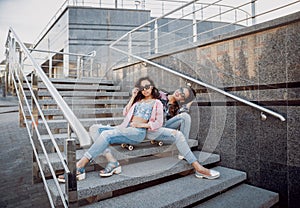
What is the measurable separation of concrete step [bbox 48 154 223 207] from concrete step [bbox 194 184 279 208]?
174 millimetres

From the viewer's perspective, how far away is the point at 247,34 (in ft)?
8.06

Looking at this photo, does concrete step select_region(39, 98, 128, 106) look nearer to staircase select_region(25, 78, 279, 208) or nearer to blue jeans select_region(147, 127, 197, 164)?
staircase select_region(25, 78, 279, 208)

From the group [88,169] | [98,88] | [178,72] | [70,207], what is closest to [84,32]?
[98,88]

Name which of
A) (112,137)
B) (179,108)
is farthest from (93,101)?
(112,137)

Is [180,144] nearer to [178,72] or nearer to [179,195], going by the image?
[179,195]

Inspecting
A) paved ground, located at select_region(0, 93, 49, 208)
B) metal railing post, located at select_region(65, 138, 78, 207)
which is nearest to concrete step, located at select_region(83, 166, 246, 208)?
metal railing post, located at select_region(65, 138, 78, 207)

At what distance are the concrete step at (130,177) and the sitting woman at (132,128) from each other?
79 millimetres

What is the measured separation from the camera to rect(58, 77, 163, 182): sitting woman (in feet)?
6.10

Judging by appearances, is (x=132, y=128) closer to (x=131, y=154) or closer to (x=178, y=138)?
(x=131, y=154)

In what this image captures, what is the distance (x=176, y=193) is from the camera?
6.33 ft

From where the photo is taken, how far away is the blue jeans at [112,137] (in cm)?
184

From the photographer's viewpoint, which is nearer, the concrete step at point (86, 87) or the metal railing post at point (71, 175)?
the metal railing post at point (71, 175)

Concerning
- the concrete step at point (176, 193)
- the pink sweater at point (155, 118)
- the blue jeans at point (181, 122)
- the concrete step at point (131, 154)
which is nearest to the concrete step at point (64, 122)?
the concrete step at point (131, 154)

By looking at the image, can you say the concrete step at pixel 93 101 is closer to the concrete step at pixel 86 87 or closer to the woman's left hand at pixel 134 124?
the concrete step at pixel 86 87
